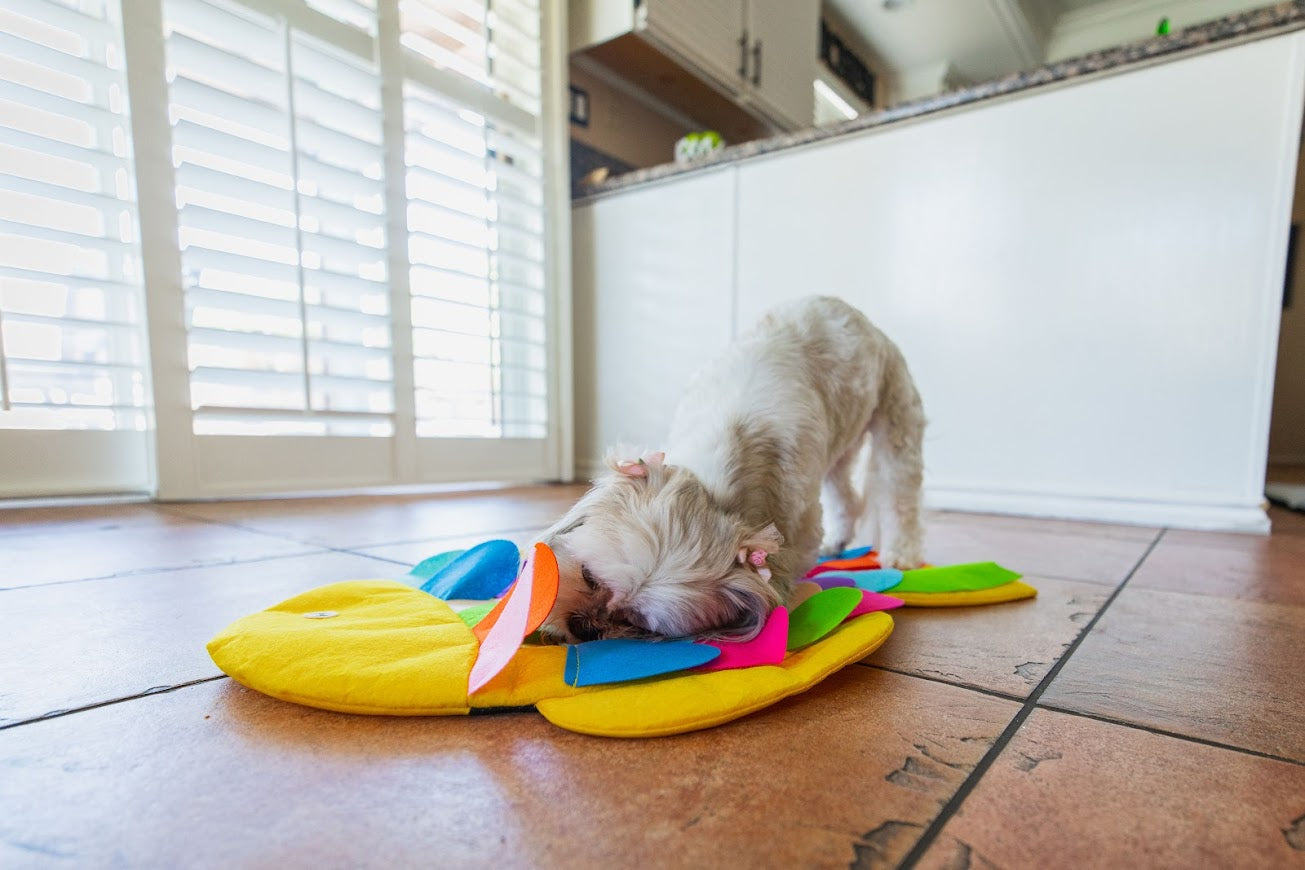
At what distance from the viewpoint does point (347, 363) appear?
2869mm

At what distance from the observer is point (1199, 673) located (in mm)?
930

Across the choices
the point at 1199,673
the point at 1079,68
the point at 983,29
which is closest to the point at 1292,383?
the point at 983,29

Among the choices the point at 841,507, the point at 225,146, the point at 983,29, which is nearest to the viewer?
the point at 841,507

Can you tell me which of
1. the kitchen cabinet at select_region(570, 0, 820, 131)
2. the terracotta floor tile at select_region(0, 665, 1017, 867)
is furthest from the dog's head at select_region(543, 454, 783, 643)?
the kitchen cabinet at select_region(570, 0, 820, 131)

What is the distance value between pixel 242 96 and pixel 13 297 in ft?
3.38

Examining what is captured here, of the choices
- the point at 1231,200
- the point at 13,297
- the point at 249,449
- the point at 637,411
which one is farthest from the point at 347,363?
the point at 1231,200

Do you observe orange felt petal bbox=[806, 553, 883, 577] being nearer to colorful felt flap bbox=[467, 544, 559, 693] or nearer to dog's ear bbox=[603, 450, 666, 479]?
dog's ear bbox=[603, 450, 666, 479]

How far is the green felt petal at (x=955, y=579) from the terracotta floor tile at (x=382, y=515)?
123 centimetres

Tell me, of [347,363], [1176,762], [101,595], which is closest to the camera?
[1176,762]

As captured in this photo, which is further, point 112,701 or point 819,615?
point 819,615

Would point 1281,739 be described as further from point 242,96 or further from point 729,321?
point 242,96

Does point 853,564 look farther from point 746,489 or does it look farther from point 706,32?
point 706,32

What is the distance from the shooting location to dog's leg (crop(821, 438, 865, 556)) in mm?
1884

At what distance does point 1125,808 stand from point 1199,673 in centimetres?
49
